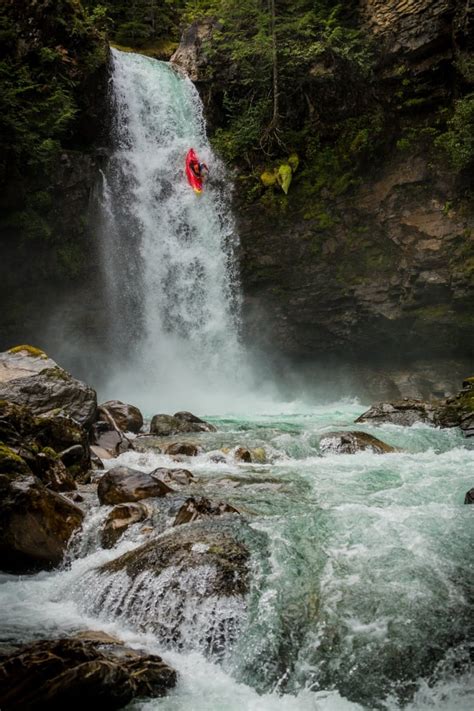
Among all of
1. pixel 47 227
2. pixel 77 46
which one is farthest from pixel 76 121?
pixel 47 227

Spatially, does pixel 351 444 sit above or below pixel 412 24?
below

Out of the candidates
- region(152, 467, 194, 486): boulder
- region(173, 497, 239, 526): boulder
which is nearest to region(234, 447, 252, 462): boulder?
region(152, 467, 194, 486): boulder

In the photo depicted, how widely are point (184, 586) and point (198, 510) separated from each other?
5.52 feet

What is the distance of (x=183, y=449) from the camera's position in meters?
10.7

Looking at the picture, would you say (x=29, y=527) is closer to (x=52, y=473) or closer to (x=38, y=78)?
(x=52, y=473)

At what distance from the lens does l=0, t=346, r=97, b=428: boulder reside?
10180 millimetres

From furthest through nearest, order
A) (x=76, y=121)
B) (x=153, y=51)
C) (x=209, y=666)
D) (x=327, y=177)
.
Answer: (x=153, y=51)
(x=327, y=177)
(x=76, y=121)
(x=209, y=666)

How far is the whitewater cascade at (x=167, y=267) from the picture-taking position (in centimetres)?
1964

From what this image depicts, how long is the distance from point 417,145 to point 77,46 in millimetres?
11660

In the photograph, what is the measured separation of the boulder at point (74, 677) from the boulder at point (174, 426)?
8865 millimetres

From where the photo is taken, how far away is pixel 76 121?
58.3 ft

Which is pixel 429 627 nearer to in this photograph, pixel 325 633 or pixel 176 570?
pixel 325 633

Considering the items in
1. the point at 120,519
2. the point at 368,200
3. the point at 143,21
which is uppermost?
the point at 143,21

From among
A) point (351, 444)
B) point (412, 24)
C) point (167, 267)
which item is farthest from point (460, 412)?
point (412, 24)
